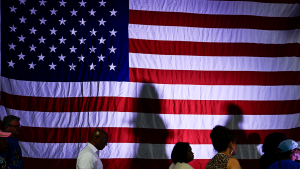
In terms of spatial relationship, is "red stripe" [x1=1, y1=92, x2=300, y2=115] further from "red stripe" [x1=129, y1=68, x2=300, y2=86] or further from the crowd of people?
the crowd of people

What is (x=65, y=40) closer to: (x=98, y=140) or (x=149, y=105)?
(x=149, y=105)

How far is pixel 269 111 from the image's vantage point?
4.62 metres

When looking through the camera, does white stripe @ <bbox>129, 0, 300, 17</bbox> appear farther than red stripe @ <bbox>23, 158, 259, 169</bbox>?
Yes

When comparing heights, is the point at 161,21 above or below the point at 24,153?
above

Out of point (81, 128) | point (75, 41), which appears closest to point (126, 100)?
point (81, 128)

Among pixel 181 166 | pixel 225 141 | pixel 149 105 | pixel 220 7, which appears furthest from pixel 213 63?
pixel 225 141

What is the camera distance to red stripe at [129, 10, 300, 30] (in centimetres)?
461

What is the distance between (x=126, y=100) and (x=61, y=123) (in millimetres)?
1064

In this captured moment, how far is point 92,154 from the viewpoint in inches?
112

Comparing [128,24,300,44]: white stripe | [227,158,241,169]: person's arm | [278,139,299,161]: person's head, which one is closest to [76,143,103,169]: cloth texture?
[227,158,241,169]: person's arm

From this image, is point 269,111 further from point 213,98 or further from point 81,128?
point 81,128

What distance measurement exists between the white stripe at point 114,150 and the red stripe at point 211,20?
6.48 feet

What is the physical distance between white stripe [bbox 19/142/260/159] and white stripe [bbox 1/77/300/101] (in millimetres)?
768

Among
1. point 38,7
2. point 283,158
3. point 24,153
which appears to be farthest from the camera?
point 38,7
